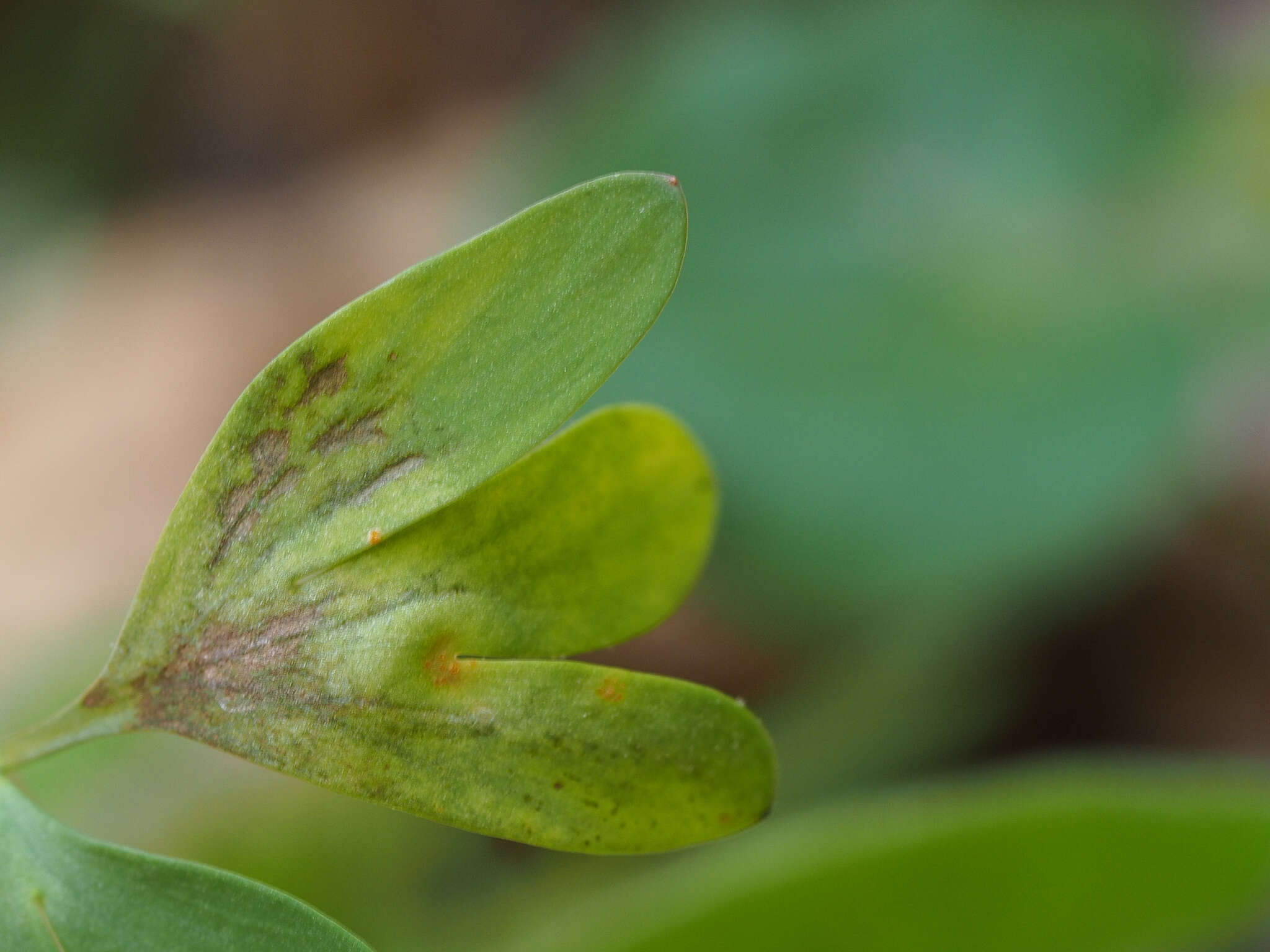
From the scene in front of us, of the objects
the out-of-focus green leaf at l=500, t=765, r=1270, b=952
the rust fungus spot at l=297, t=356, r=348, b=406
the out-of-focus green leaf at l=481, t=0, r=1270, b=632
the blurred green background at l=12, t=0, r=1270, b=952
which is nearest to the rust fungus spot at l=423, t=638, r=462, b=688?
the rust fungus spot at l=297, t=356, r=348, b=406

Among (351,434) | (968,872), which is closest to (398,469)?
(351,434)

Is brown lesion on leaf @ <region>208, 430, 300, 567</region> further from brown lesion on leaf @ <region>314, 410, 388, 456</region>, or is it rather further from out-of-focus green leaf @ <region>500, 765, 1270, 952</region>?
out-of-focus green leaf @ <region>500, 765, 1270, 952</region>

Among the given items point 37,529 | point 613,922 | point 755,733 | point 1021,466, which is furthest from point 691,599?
point 755,733

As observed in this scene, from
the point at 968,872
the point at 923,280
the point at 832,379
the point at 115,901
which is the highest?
the point at 923,280

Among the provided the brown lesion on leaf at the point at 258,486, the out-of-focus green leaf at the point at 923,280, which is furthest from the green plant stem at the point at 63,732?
the out-of-focus green leaf at the point at 923,280

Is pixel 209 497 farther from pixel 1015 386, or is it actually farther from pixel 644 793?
pixel 1015 386

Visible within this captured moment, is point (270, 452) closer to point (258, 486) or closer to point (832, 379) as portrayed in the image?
point (258, 486)
